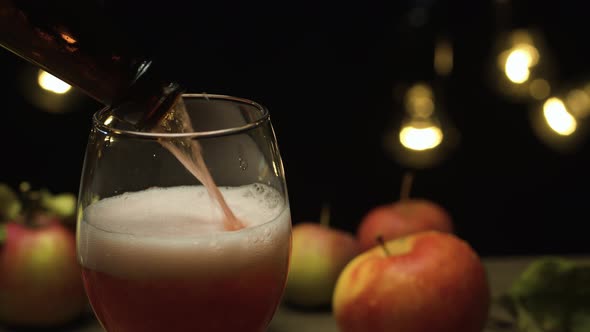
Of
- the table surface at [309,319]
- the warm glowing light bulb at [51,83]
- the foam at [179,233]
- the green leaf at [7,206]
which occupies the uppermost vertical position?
the warm glowing light bulb at [51,83]

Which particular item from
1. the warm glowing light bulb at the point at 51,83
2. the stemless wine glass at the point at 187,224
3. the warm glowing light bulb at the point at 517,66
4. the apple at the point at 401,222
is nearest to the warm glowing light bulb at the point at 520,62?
the warm glowing light bulb at the point at 517,66

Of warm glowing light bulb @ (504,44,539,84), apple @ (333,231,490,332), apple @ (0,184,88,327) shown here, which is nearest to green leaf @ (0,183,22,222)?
apple @ (0,184,88,327)

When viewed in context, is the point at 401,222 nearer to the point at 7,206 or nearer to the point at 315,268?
the point at 315,268

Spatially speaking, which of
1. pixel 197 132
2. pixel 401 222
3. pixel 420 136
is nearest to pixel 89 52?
pixel 197 132

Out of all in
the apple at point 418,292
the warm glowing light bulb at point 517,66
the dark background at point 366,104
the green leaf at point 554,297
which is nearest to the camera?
the apple at point 418,292

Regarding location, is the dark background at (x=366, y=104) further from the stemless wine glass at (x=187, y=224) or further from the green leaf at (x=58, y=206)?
the stemless wine glass at (x=187, y=224)

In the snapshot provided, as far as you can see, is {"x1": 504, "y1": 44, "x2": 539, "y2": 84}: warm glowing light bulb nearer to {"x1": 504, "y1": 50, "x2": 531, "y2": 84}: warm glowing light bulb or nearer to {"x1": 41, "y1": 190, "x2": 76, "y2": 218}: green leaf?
{"x1": 504, "y1": 50, "x2": 531, "y2": 84}: warm glowing light bulb

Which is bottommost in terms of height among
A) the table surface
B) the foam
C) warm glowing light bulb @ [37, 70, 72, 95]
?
the table surface
